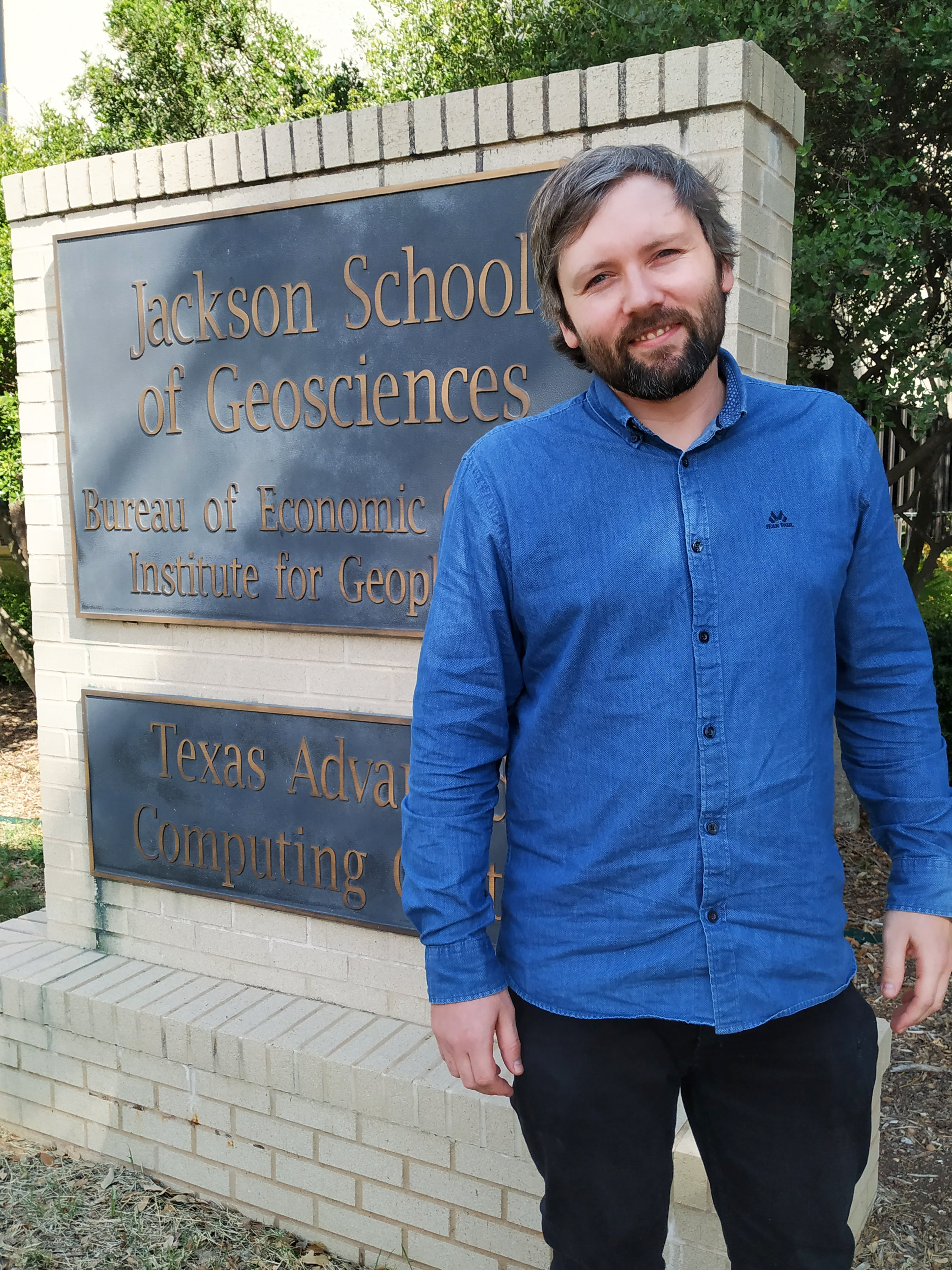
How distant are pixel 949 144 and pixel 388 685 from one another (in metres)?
4.62

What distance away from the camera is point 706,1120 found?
59.6 inches

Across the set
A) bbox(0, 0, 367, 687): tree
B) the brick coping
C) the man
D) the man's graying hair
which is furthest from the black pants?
bbox(0, 0, 367, 687): tree

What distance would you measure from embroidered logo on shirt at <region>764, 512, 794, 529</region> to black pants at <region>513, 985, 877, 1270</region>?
66 centimetres

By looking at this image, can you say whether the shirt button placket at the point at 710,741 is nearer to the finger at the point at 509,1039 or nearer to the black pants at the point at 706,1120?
the black pants at the point at 706,1120

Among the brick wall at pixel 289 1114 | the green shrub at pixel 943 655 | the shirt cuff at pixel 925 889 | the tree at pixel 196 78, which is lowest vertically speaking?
the brick wall at pixel 289 1114

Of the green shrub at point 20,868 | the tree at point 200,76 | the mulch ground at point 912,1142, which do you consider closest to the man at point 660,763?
the mulch ground at point 912,1142

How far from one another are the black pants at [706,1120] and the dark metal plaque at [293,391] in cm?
107

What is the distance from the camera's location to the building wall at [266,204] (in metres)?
2.19

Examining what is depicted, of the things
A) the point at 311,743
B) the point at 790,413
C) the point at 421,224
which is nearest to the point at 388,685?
the point at 311,743

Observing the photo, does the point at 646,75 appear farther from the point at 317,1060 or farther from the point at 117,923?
the point at 117,923

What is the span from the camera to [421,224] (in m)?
2.41

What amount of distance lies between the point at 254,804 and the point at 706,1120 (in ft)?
5.29

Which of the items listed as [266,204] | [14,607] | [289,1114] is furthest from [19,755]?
[266,204]

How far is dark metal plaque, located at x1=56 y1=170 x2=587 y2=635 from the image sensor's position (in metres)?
2.37
